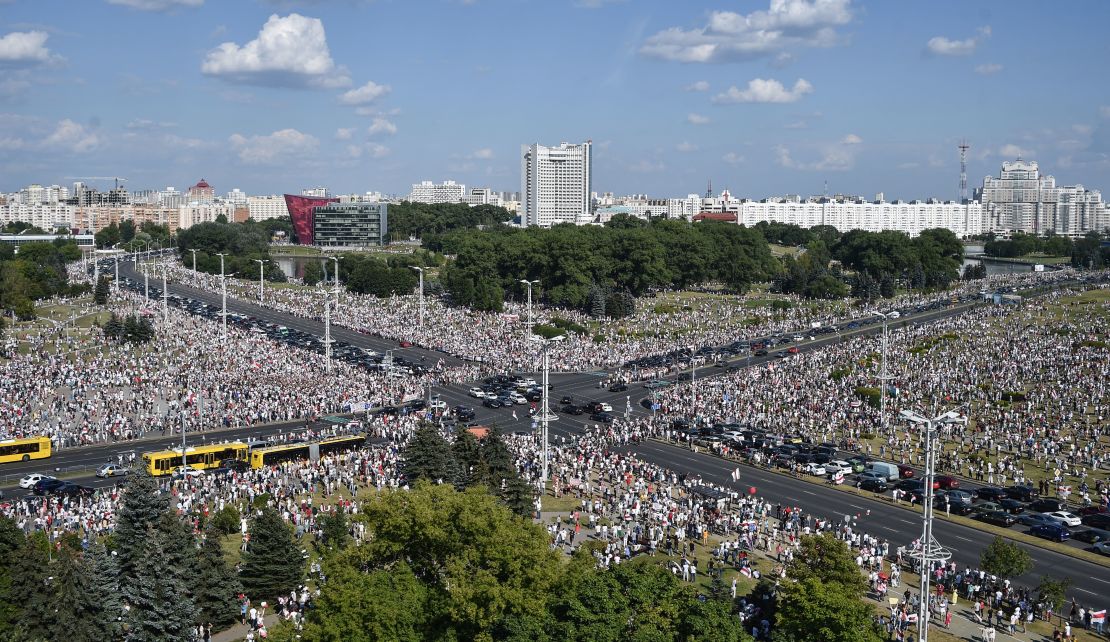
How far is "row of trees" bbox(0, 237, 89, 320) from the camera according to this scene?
73.0m

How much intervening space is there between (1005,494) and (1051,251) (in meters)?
159

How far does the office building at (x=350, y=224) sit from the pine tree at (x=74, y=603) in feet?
475

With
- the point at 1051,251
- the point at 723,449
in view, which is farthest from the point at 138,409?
the point at 1051,251

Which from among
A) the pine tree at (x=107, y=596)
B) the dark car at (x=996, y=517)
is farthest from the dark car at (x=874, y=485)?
the pine tree at (x=107, y=596)

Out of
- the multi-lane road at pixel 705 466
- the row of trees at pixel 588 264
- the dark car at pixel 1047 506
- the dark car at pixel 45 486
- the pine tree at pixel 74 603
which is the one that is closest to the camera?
the pine tree at pixel 74 603

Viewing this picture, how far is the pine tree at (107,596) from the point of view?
75.3 feet

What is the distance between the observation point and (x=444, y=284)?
96.3m

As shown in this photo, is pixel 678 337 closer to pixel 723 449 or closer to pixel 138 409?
pixel 723 449

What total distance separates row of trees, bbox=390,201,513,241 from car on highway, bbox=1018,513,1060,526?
464ft

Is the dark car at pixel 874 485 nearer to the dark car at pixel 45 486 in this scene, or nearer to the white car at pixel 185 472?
the white car at pixel 185 472

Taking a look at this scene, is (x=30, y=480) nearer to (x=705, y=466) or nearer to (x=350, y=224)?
(x=705, y=466)

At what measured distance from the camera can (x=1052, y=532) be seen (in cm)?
3216

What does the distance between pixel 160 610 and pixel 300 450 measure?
716 inches

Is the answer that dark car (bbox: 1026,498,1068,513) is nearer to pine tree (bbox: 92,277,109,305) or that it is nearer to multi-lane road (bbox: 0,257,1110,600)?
multi-lane road (bbox: 0,257,1110,600)
